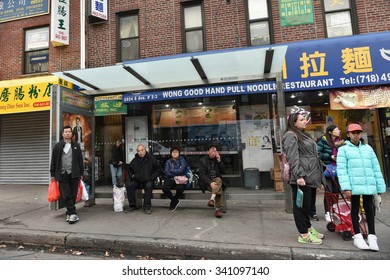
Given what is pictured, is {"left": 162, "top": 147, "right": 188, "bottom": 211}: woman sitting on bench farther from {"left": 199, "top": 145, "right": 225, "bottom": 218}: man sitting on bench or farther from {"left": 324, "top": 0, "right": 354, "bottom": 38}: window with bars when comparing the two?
{"left": 324, "top": 0, "right": 354, "bottom": 38}: window with bars

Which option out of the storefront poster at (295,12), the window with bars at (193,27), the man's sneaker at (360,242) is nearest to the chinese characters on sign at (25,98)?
the window with bars at (193,27)

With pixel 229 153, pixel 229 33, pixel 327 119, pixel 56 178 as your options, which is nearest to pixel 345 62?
pixel 327 119

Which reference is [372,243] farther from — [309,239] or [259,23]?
[259,23]

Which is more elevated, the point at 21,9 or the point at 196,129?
the point at 21,9

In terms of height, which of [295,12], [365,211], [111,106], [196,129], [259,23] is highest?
[295,12]

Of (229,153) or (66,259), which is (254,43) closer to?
(229,153)

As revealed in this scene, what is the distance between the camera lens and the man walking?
16.8 ft

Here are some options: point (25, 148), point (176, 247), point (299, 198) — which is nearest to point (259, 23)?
point (299, 198)

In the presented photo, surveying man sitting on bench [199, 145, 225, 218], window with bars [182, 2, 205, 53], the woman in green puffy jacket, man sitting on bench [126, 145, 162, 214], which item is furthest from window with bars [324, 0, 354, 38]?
man sitting on bench [126, 145, 162, 214]

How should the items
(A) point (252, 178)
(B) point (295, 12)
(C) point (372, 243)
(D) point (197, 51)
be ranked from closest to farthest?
(C) point (372, 243) < (B) point (295, 12) < (A) point (252, 178) < (D) point (197, 51)

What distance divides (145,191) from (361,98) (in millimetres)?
6097

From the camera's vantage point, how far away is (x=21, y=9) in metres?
10.4

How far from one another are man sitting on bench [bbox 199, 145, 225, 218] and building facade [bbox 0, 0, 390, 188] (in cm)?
223

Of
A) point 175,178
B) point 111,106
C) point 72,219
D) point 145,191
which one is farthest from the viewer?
point 111,106
